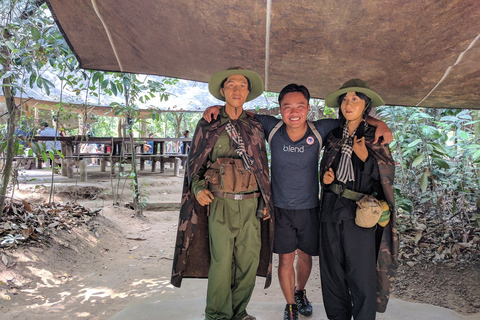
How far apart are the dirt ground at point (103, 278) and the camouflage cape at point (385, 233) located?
117 centimetres

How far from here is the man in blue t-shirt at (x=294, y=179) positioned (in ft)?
8.00

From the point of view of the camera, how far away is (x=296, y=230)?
8.29 ft

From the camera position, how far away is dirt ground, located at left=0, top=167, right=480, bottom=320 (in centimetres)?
308

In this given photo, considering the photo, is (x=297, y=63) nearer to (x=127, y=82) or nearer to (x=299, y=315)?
(x=299, y=315)

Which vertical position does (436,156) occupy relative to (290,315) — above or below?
above

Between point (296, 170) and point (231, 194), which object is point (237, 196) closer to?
point (231, 194)

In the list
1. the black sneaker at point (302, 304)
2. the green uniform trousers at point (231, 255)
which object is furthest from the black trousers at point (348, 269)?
the green uniform trousers at point (231, 255)

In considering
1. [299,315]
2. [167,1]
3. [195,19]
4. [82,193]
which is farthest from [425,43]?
[82,193]

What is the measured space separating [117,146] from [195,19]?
774 cm

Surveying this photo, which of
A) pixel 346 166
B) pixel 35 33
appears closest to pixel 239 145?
pixel 346 166

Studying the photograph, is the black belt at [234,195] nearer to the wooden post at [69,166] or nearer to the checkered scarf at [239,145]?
the checkered scarf at [239,145]

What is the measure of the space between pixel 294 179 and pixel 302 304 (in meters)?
1.00

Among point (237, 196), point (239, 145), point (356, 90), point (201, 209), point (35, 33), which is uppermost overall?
point (35, 33)

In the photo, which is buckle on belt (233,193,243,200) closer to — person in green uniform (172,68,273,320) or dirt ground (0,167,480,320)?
person in green uniform (172,68,273,320)
